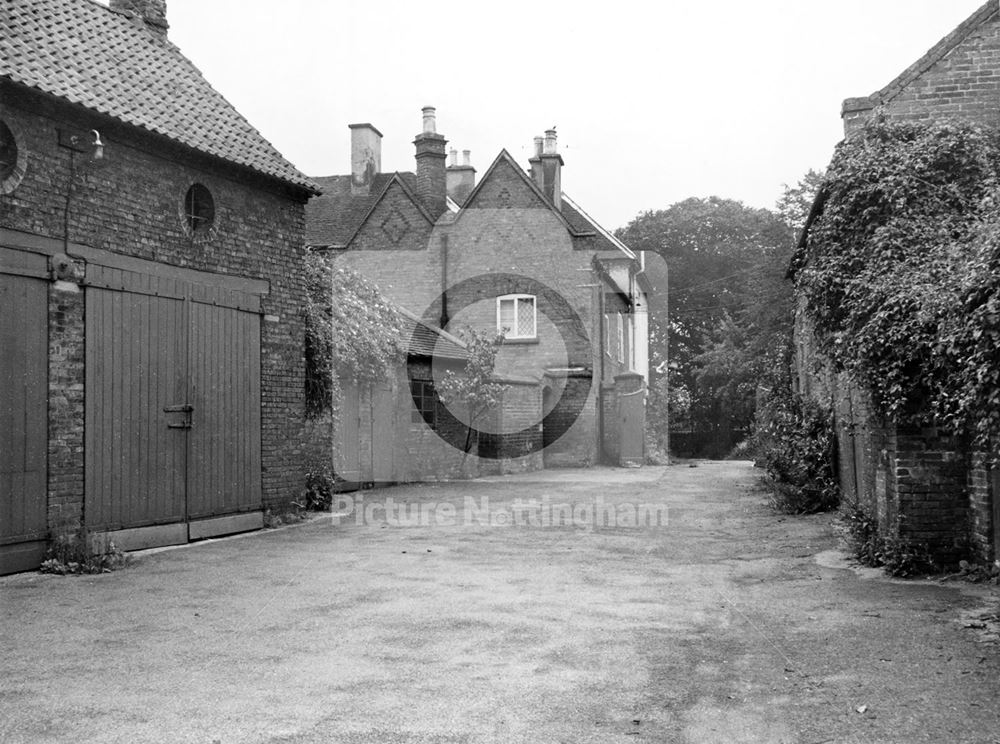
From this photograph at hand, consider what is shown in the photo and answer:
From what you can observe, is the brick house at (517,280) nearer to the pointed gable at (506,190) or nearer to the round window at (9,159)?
the pointed gable at (506,190)

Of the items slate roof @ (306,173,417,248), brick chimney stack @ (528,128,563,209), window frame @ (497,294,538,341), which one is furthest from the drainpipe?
brick chimney stack @ (528,128,563,209)

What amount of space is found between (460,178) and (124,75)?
80.5 ft

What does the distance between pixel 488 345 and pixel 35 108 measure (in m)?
13.5

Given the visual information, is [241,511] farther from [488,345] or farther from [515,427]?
[515,427]

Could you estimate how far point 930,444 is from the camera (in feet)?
27.3

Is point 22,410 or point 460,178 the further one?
→ point 460,178

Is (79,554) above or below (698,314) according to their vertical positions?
below

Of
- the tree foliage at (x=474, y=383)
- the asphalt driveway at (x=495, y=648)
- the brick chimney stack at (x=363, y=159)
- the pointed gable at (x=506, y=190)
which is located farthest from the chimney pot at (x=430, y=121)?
the asphalt driveway at (x=495, y=648)

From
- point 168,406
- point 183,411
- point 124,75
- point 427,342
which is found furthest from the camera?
point 427,342

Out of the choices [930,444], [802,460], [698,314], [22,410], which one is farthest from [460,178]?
[930,444]

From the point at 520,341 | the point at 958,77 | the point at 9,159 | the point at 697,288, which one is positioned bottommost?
the point at 520,341

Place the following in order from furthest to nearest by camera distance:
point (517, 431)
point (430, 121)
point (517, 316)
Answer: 1. point (430, 121)
2. point (517, 316)
3. point (517, 431)

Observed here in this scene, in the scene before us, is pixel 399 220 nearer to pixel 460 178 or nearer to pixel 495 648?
pixel 460 178

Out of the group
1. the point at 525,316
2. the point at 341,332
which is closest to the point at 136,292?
the point at 341,332
